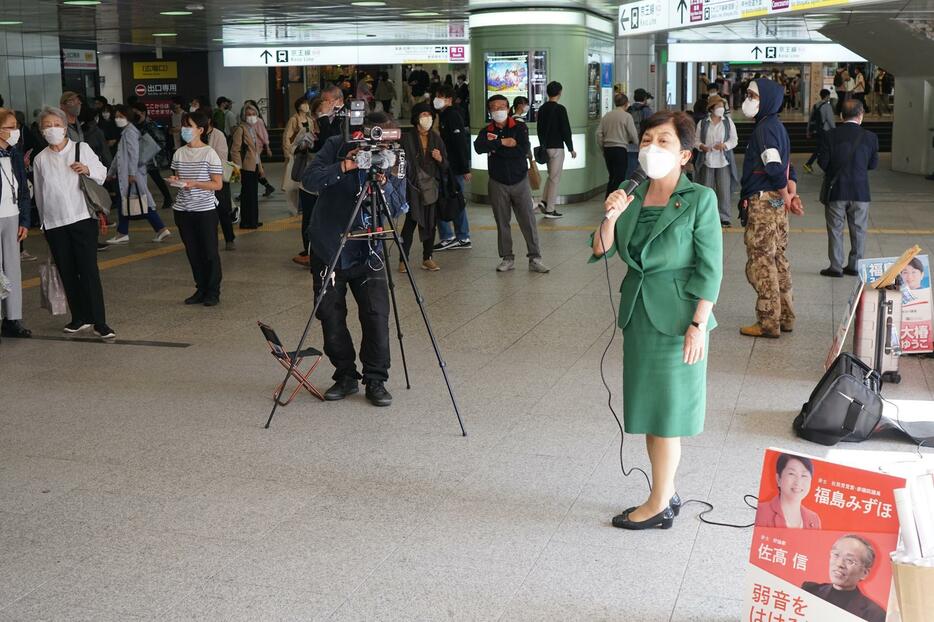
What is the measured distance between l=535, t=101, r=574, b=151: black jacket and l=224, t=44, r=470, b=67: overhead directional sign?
8.62 metres

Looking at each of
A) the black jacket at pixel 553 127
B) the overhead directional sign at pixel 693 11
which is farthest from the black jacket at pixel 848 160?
the black jacket at pixel 553 127

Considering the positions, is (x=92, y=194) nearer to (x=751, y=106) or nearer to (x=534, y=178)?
(x=751, y=106)

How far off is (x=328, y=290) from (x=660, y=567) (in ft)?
9.37

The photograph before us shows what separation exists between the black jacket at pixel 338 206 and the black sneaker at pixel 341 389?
74 centimetres

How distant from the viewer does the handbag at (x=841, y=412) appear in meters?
5.29

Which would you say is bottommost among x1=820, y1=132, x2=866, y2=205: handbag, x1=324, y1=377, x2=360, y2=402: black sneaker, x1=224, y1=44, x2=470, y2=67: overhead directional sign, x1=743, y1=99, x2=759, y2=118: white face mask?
x1=324, y1=377, x2=360, y2=402: black sneaker

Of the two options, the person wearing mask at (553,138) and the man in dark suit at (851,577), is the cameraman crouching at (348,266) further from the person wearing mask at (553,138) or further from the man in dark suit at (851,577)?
the person wearing mask at (553,138)

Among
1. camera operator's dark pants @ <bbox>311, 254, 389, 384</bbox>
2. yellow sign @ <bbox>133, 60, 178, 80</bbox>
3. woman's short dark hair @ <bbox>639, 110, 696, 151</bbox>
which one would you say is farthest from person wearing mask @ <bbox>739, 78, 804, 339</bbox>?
yellow sign @ <bbox>133, 60, 178, 80</bbox>

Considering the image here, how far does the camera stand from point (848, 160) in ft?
31.7

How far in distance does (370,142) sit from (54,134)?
3.16 meters

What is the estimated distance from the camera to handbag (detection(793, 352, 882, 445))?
529cm

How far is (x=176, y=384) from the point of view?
6723 millimetres

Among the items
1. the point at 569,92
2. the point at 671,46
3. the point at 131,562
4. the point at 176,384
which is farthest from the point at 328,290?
the point at 671,46

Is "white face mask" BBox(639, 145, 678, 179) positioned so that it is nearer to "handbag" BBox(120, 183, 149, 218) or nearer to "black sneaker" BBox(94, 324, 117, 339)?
"black sneaker" BBox(94, 324, 117, 339)
